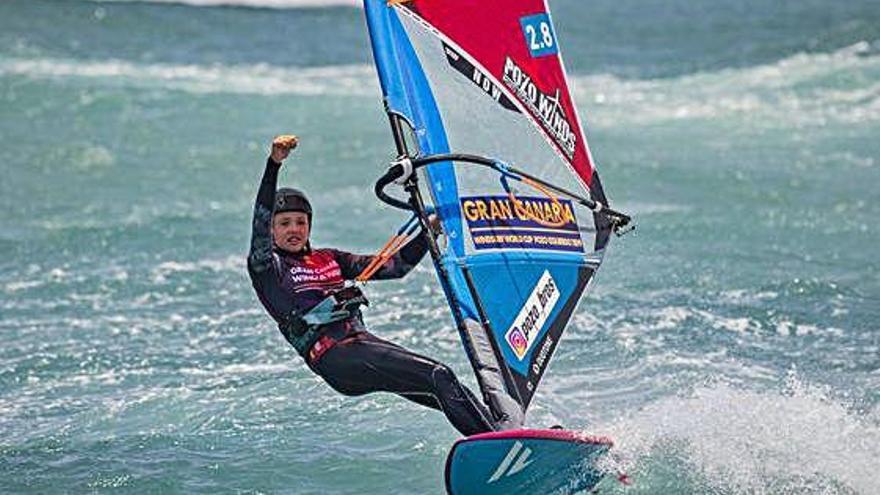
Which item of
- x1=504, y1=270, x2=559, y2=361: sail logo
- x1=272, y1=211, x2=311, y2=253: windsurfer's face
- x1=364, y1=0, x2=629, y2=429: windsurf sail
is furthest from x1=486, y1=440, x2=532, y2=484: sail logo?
x1=272, y1=211, x2=311, y2=253: windsurfer's face

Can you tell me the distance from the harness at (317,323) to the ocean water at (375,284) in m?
0.80

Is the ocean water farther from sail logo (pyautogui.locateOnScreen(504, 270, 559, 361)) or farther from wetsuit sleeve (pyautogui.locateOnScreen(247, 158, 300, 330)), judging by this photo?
wetsuit sleeve (pyautogui.locateOnScreen(247, 158, 300, 330))

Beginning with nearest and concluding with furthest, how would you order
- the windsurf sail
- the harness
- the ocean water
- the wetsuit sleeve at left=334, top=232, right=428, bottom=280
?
the windsurf sail < the harness < the wetsuit sleeve at left=334, top=232, right=428, bottom=280 < the ocean water

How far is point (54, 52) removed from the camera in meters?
20.4

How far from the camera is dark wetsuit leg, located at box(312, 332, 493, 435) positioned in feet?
18.6

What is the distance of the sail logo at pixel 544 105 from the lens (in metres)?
5.98

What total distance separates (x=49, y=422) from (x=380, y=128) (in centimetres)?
881

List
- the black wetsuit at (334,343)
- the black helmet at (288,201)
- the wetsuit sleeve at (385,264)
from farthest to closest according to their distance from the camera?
1. the wetsuit sleeve at (385,264)
2. the black helmet at (288,201)
3. the black wetsuit at (334,343)

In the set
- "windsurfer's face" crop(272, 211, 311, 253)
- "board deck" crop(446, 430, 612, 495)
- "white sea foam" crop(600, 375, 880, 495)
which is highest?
"windsurfer's face" crop(272, 211, 311, 253)

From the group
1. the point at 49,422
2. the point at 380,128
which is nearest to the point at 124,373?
the point at 49,422

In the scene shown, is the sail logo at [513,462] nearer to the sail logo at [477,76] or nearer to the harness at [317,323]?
the harness at [317,323]

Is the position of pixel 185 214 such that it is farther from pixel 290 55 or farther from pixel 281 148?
pixel 290 55

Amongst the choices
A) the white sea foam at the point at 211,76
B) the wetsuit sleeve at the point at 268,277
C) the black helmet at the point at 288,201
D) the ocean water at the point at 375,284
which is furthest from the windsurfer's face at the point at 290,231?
the white sea foam at the point at 211,76

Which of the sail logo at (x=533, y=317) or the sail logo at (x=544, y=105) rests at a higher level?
the sail logo at (x=544, y=105)
